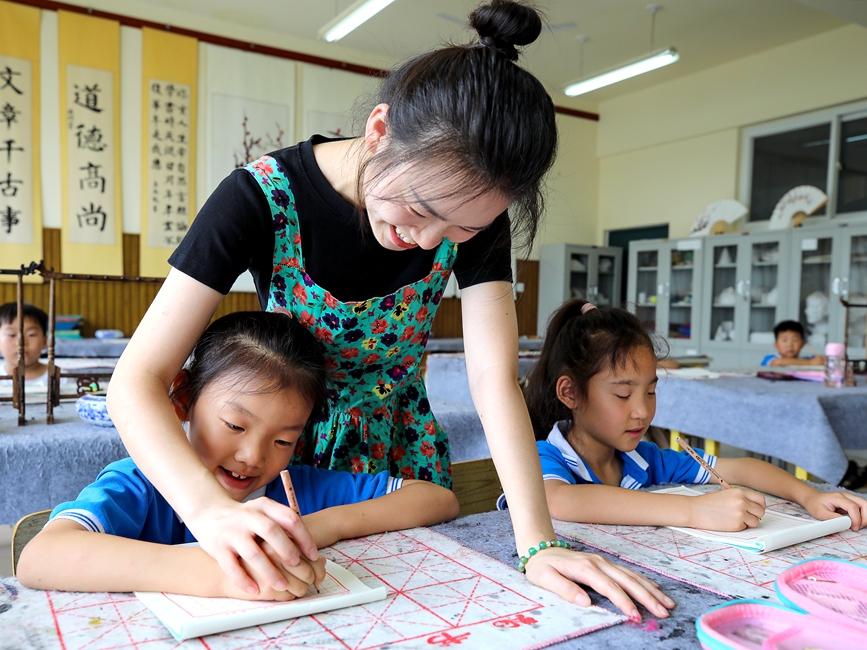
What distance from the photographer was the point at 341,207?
85cm

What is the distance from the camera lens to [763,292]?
214 inches

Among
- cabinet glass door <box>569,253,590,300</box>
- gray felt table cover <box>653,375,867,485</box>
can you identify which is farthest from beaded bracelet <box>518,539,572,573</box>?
cabinet glass door <box>569,253,590,300</box>

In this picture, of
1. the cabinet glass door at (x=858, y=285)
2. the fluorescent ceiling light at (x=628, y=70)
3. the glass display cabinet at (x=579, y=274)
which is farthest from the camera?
the glass display cabinet at (x=579, y=274)

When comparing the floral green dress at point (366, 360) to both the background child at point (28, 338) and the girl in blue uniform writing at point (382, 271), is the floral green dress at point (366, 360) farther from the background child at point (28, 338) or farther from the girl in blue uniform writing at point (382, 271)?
the background child at point (28, 338)

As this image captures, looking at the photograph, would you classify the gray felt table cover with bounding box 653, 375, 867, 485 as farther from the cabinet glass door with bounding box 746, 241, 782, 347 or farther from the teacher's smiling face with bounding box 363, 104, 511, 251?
the cabinet glass door with bounding box 746, 241, 782, 347

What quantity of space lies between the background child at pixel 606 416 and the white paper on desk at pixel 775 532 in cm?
8

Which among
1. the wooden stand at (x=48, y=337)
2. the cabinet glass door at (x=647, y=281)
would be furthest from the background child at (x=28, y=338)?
the cabinet glass door at (x=647, y=281)

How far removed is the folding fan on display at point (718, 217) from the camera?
18.4ft

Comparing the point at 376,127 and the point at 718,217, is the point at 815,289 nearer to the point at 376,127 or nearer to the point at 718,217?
the point at 718,217

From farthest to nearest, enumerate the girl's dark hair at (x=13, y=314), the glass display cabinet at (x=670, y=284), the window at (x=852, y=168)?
the glass display cabinet at (x=670, y=284)
the window at (x=852, y=168)
the girl's dark hair at (x=13, y=314)

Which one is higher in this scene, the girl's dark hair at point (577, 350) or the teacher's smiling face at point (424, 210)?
the teacher's smiling face at point (424, 210)

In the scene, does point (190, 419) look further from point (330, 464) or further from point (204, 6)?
point (204, 6)

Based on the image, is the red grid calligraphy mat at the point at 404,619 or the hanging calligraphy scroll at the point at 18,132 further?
the hanging calligraphy scroll at the point at 18,132

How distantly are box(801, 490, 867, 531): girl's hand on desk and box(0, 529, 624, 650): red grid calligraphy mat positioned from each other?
551 millimetres
